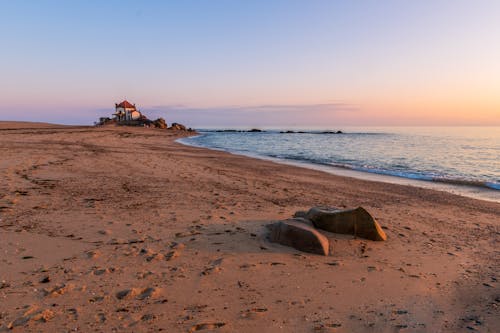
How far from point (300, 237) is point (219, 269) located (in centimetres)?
150

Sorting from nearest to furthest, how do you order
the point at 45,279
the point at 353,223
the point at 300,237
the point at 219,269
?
the point at 45,279, the point at 219,269, the point at 300,237, the point at 353,223

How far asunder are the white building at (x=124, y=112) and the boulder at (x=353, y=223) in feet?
268

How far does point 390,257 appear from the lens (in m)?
5.35

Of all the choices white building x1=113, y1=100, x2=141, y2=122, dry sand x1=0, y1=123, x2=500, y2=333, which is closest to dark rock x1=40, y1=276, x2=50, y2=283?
dry sand x1=0, y1=123, x2=500, y2=333

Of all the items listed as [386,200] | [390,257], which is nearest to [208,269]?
[390,257]

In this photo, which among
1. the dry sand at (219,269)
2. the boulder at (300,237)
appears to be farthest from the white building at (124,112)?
the boulder at (300,237)

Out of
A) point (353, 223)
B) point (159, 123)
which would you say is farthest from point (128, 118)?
point (353, 223)

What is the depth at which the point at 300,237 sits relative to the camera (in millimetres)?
5430

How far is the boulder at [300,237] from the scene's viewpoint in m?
5.32

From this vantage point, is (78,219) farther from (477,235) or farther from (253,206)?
(477,235)

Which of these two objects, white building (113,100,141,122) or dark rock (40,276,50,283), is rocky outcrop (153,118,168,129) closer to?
white building (113,100,141,122)

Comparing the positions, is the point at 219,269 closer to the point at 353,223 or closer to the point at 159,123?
the point at 353,223

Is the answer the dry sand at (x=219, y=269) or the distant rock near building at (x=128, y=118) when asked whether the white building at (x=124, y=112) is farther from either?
the dry sand at (x=219, y=269)

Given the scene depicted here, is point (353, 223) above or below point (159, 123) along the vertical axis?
below
